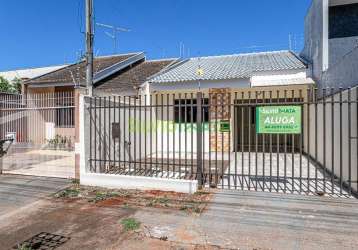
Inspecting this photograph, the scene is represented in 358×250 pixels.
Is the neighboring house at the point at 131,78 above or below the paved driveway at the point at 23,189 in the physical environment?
above

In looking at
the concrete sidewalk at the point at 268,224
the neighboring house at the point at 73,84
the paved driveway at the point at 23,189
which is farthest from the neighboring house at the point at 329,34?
the paved driveway at the point at 23,189

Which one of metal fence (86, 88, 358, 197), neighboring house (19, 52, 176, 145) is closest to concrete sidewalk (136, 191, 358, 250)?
metal fence (86, 88, 358, 197)

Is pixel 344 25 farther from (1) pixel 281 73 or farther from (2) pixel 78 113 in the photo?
(2) pixel 78 113

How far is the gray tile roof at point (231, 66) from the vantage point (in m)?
12.6

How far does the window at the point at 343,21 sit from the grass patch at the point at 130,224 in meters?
10.1

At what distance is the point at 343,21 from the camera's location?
11.2m

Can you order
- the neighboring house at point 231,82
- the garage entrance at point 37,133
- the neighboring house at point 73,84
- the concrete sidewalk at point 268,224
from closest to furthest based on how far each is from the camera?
the concrete sidewalk at point 268,224
the garage entrance at point 37,133
the neighboring house at point 231,82
the neighboring house at point 73,84

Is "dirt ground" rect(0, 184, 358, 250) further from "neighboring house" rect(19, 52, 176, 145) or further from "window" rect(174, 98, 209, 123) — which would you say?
"neighboring house" rect(19, 52, 176, 145)

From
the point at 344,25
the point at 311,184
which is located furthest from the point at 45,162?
the point at 344,25

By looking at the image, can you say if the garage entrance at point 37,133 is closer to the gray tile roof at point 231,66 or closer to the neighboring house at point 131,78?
the neighboring house at point 131,78

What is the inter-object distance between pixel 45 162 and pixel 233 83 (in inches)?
319

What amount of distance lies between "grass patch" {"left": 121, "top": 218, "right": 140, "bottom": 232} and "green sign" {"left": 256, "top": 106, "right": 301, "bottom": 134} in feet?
11.7

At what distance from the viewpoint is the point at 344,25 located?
11156 mm

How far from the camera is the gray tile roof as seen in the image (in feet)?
Answer: 41.3
